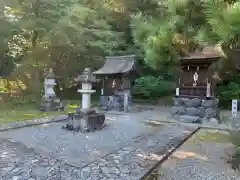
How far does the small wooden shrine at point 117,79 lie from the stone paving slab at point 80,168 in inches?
352

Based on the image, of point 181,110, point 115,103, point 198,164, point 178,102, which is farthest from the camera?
point 115,103

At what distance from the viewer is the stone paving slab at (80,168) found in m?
4.42

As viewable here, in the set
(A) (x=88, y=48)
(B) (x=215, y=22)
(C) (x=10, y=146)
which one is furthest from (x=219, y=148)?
(A) (x=88, y=48)

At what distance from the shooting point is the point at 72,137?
7648 millimetres

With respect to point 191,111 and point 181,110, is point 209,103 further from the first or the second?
point 181,110

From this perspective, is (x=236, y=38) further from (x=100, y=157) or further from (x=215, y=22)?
(x=100, y=157)

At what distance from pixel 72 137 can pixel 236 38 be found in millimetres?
6191

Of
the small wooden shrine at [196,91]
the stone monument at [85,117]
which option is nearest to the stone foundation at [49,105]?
the stone monument at [85,117]

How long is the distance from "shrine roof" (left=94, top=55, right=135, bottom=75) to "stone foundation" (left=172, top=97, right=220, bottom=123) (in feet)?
14.7

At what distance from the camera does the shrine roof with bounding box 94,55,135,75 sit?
1567 cm

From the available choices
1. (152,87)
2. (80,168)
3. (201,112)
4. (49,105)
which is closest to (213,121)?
(201,112)

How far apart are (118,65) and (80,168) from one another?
12.2 meters

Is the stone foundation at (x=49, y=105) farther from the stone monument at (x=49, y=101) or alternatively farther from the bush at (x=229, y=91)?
the bush at (x=229, y=91)

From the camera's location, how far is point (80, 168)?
4785 mm
